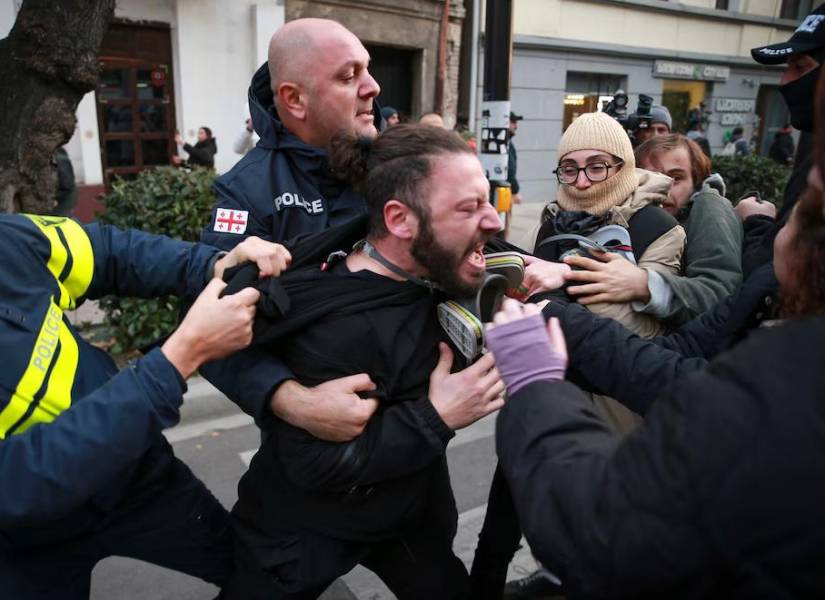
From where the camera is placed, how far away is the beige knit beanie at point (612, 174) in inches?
84.4

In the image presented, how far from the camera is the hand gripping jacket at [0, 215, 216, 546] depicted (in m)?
1.26

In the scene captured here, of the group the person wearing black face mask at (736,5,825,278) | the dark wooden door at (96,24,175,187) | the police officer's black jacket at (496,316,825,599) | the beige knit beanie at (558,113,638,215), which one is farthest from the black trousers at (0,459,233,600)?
the dark wooden door at (96,24,175,187)

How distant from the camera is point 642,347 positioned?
169 centimetres

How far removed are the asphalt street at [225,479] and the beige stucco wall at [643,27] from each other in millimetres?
10774

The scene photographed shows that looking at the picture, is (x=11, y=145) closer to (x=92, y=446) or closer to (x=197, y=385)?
(x=197, y=385)

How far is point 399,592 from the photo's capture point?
185 centimetres

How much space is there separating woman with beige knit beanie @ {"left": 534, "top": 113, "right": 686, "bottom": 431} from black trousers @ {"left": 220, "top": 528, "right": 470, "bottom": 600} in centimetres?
72

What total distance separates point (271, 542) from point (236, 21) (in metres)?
9.57

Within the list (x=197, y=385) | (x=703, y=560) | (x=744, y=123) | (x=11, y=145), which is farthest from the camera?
(x=744, y=123)

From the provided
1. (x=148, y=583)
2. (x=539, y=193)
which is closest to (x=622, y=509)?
(x=148, y=583)

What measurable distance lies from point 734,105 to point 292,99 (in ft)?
61.2

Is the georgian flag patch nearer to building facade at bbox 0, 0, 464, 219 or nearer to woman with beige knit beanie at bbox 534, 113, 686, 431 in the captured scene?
woman with beige knit beanie at bbox 534, 113, 686, 431

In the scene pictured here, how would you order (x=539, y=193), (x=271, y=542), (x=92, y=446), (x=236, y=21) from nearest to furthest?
(x=92, y=446) < (x=271, y=542) < (x=236, y=21) < (x=539, y=193)

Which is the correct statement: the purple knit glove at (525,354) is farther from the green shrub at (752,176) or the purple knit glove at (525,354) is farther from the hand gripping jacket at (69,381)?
the green shrub at (752,176)
